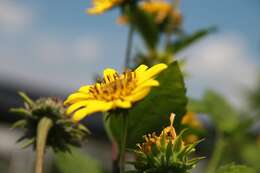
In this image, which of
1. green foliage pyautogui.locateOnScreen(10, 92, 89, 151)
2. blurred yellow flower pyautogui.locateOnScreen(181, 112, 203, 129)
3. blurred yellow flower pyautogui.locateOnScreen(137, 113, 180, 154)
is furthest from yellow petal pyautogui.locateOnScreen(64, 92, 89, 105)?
blurred yellow flower pyautogui.locateOnScreen(181, 112, 203, 129)

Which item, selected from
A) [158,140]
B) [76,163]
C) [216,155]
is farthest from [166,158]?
[216,155]

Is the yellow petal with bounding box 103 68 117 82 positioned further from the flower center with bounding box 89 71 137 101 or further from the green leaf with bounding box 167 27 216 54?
the green leaf with bounding box 167 27 216 54

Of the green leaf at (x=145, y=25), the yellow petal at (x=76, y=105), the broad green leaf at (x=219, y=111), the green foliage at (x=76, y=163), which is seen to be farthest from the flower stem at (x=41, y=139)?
the green leaf at (x=145, y=25)

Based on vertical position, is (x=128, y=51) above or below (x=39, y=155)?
above

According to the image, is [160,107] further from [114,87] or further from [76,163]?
[76,163]

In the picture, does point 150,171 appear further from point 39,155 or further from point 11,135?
point 11,135

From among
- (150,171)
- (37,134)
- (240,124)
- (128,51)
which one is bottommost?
(150,171)

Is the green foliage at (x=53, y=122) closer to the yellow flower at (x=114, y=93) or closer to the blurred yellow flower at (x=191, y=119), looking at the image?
the yellow flower at (x=114, y=93)

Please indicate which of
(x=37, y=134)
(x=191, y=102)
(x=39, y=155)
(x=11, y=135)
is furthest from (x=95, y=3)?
(x=11, y=135)
